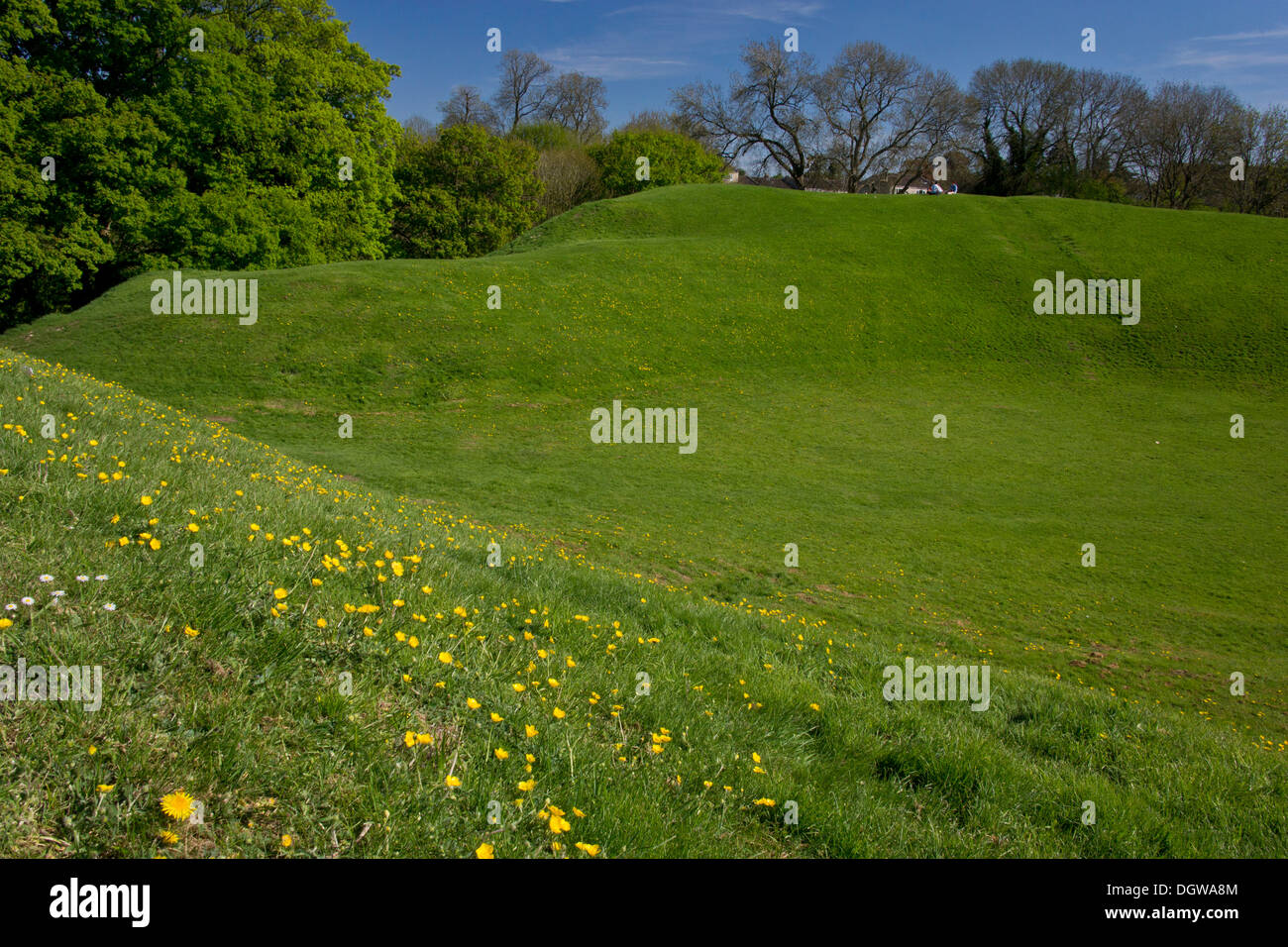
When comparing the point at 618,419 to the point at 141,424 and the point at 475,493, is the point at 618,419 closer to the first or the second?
the point at 475,493

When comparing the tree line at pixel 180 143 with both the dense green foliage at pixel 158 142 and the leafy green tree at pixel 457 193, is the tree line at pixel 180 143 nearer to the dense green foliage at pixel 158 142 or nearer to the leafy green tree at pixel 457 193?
the dense green foliage at pixel 158 142

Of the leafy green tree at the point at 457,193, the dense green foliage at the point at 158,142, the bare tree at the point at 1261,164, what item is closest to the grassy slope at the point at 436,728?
the dense green foliage at the point at 158,142

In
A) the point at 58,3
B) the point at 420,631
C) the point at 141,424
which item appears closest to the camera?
the point at 420,631

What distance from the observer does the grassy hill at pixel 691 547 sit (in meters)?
3.48

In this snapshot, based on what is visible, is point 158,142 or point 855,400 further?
point 158,142

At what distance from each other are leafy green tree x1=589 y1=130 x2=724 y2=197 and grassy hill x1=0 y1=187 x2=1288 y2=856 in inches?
908

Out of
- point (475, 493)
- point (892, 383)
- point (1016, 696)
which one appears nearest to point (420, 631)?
point (1016, 696)

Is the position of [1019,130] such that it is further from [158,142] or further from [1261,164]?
[158,142]

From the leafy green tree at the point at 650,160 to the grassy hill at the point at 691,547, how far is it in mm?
23073

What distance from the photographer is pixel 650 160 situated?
65.8 meters

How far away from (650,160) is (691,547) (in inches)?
2277

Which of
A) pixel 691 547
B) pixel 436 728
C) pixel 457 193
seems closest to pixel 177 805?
pixel 436 728
